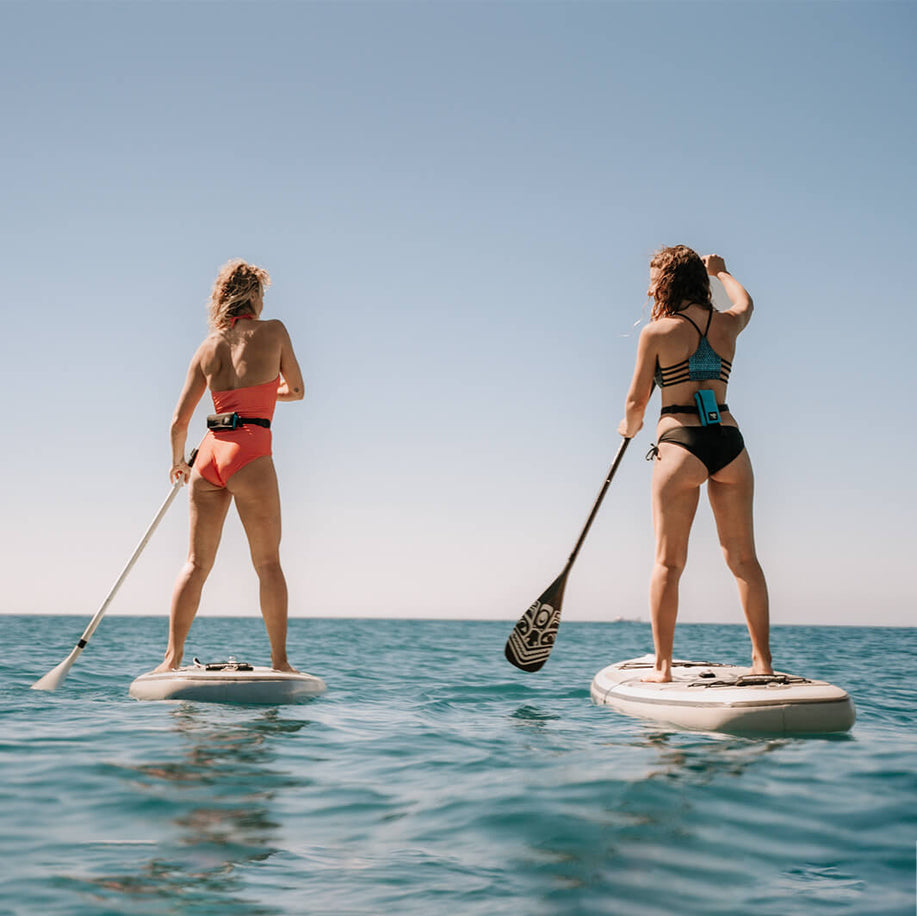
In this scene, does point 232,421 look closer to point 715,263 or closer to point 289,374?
point 289,374

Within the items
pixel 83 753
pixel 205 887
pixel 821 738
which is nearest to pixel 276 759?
pixel 83 753

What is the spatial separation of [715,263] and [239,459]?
346 cm

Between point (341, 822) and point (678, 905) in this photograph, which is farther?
point (341, 822)

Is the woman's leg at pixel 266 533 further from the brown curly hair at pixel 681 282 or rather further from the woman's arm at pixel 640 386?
the brown curly hair at pixel 681 282

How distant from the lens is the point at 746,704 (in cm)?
481

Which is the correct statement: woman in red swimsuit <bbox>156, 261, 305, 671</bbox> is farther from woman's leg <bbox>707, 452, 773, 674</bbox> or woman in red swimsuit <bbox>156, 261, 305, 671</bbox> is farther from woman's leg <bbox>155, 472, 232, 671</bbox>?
woman's leg <bbox>707, 452, 773, 674</bbox>

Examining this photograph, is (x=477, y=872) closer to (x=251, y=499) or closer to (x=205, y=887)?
(x=205, y=887)

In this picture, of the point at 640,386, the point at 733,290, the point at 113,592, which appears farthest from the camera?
the point at 113,592

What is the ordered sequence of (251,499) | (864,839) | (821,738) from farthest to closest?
(251,499) < (821,738) < (864,839)

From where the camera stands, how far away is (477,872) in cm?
278

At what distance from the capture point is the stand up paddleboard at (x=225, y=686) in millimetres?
5773

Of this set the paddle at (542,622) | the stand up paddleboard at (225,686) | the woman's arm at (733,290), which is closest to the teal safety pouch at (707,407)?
the woman's arm at (733,290)

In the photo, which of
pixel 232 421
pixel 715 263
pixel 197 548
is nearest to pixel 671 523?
pixel 715 263

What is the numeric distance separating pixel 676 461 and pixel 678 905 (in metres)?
3.29
